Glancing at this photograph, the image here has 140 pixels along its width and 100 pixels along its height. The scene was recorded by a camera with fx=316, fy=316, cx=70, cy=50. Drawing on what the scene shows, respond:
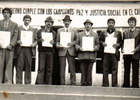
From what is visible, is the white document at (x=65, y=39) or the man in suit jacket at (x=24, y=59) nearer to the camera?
the man in suit jacket at (x=24, y=59)

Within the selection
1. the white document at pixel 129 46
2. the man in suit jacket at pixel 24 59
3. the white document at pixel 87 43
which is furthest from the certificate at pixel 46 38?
the white document at pixel 129 46

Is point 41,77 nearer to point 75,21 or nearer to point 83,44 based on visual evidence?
point 83,44

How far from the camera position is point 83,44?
32.5 ft

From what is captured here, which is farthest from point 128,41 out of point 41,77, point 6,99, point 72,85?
point 6,99

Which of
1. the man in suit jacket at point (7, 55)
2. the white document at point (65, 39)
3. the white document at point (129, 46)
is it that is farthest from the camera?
the white document at point (65, 39)

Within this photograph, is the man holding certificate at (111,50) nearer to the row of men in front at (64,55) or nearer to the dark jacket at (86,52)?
the row of men in front at (64,55)

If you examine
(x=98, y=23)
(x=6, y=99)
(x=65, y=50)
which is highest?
(x=98, y=23)

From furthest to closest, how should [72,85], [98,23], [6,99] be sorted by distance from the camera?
[98,23] < [72,85] < [6,99]

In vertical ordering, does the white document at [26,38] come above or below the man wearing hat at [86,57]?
above

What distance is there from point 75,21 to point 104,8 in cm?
140

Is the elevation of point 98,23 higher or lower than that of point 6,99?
higher

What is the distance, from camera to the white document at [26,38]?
9.91 metres

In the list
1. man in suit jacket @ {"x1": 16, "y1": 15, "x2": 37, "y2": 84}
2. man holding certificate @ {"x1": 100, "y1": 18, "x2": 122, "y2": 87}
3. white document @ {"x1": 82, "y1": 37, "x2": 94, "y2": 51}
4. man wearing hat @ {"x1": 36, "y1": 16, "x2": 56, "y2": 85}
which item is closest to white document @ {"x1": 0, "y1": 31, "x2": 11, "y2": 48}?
man in suit jacket @ {"x1": 16, "y1": 15, "x2": 37, "y2": 84}

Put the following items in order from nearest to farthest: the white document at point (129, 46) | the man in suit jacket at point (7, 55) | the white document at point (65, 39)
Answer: the man in suit jacket at point (7, 55) → the white document at point (129, 46) → the white document at point (65, 39)
